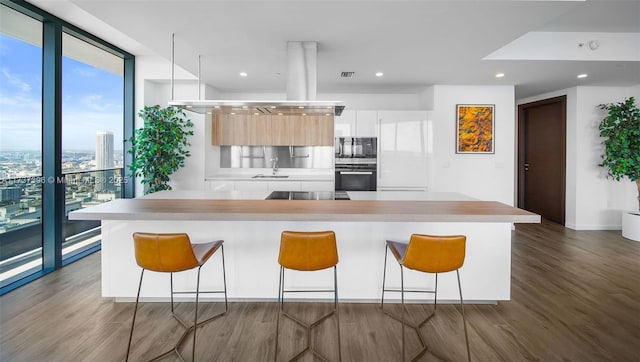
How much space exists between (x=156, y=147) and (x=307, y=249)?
349cm

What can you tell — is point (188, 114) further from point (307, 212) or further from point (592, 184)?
point (592, 184)

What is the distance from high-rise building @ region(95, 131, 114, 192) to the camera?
4.50 meters

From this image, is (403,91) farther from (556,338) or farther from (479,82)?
(556,338)

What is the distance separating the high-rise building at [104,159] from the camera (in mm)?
4504

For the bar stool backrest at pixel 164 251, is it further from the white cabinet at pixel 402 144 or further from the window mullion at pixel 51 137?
the white cabinet at pixel 402 144

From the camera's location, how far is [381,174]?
5.46 meters

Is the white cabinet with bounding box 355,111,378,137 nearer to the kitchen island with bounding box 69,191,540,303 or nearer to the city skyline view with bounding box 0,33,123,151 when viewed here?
the kitchen island with bounding box 69,191,540,303

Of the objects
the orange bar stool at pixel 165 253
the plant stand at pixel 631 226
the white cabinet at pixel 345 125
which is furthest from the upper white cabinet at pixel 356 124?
the plant stand at pixel 631 226

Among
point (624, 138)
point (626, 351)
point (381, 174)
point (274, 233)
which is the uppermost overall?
point (624, 138)

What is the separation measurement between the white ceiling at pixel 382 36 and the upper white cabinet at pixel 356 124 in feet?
1.60

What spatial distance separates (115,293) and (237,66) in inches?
115

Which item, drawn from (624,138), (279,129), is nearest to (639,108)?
(624,138)

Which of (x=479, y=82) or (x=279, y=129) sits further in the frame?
(x=279, y=129)

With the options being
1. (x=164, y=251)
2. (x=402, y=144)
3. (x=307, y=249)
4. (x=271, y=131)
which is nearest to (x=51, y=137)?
(x=164, y=251)
